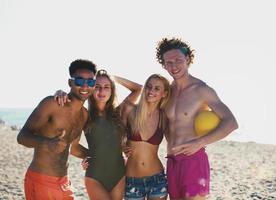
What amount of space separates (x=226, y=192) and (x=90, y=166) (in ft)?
32.1

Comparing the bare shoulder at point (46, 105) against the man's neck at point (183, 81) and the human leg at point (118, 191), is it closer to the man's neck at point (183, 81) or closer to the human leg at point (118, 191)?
the human leg at point (118, 191)

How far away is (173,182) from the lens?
5953mm

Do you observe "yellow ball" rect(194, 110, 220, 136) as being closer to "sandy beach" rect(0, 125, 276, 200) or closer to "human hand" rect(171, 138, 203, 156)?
"human hand" rect(171, 138, 203, 156)

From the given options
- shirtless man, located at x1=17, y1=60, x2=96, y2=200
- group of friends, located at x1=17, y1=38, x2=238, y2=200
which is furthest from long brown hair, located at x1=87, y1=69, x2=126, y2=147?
shirtless man, located at x1=17, y1=60, x2=96, y2=200

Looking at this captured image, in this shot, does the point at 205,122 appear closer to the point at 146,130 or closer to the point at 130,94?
the point at 146,130

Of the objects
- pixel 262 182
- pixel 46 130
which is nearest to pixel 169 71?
pixel 46 130

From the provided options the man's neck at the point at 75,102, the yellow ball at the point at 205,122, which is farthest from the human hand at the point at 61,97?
the yellow ball at the point at 205,122

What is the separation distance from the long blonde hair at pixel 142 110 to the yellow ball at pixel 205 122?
0.61m

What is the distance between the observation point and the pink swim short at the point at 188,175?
582 cm

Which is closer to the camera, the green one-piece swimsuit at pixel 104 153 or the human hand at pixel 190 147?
the human hand at pixel 190 147

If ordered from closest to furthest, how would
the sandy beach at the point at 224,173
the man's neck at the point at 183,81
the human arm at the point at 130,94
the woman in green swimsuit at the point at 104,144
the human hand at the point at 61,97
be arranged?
the human hand at the point at 61,97 < the woman in green swimsuit at the point at 104,144 < the man's neck at the point at 183,81 < the human arm at the point at 130,94 < the sandy beach at the point at 224,173

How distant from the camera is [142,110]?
6.18m

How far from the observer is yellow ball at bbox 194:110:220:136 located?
5.79 metres

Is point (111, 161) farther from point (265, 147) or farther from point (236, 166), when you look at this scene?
point (265, 147)
